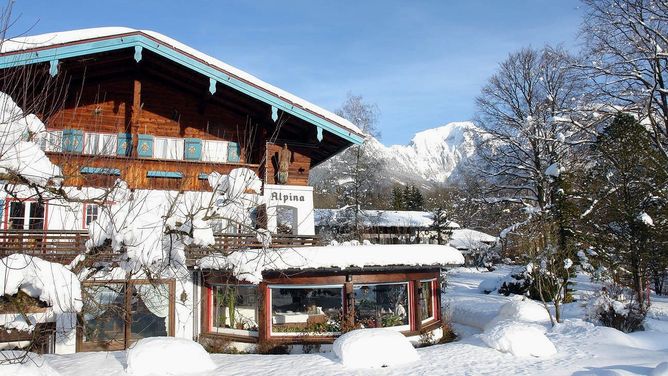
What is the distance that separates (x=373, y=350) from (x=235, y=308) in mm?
5280

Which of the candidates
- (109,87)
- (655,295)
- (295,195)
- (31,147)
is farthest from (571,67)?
(31,147)

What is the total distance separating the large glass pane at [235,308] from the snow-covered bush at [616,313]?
9.75m

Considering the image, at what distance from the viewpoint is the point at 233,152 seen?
18344mm

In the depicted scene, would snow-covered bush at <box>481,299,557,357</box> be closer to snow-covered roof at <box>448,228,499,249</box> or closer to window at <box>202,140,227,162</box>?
window at <box>202,140,227,162</box>

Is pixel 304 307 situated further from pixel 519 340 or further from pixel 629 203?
pixel 629 203

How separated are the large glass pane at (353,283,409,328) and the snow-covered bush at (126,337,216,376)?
493 centimetres

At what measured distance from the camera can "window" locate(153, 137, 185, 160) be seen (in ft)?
57.2

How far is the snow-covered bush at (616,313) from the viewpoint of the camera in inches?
568

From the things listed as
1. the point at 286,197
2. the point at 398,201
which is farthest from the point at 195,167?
the point at 398,201

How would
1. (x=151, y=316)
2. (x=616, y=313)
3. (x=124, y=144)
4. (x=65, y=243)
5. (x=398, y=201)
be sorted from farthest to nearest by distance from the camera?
1. (x=398, y=201)
2. (x=124, y=144)
3. (x=151, y=316)
4. (x=616, y=313)
5. (x=65, y=243)

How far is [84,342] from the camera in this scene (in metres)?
14.2

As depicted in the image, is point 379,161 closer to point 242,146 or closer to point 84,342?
point 242,146

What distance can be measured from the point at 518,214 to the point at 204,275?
2093cm

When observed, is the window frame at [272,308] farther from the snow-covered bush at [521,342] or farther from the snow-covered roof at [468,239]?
the snow-covered roof at [468,239]
